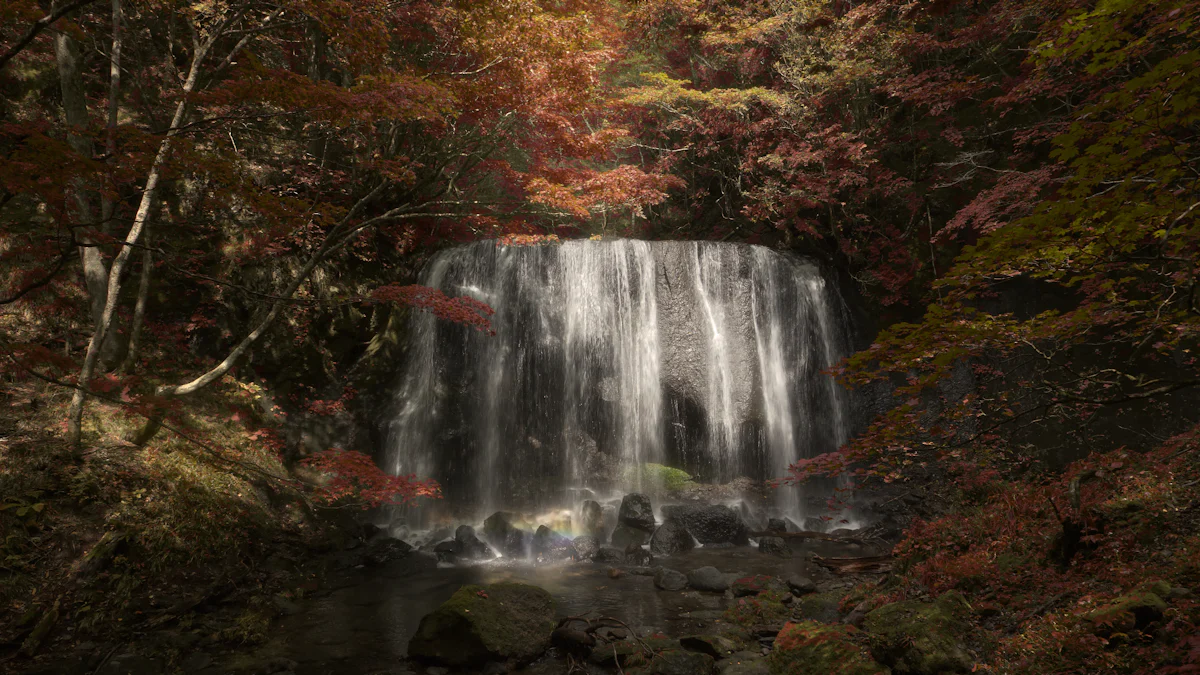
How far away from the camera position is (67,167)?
4.08m

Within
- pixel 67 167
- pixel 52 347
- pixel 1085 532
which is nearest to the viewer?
pixel 67 167

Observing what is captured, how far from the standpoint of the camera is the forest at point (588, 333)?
4.22 m

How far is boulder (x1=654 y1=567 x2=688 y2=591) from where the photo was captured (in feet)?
27.1

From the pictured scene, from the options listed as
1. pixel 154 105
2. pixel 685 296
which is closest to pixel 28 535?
pixel 154 105

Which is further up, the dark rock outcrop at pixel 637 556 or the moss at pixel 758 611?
the dark rock outcrop at pixel 637 556

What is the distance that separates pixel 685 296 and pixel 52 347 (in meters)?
12.2

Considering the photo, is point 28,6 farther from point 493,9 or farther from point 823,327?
point 823,327

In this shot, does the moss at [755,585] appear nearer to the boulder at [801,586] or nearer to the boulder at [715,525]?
the boulder at [801,586]

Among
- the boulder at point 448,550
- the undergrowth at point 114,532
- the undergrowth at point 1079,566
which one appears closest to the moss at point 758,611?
the undergrowth at point 1079,566

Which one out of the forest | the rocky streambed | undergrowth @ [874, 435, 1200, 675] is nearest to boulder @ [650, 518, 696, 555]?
the rocky streambed

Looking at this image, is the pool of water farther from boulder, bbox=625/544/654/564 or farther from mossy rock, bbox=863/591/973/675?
mossy rock, bbox=863/591/973/675

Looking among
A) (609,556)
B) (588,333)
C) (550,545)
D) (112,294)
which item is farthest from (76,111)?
(588,333)

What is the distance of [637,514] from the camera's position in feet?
36.9

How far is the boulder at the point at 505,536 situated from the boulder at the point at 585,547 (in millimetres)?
964
